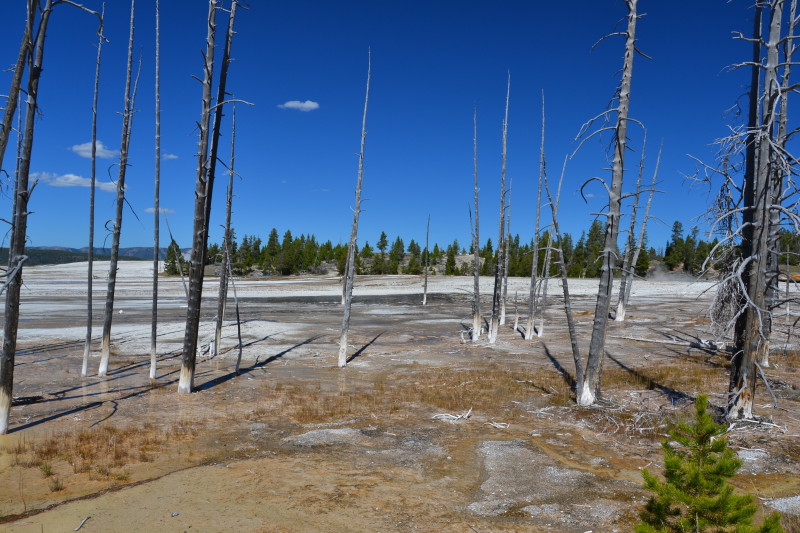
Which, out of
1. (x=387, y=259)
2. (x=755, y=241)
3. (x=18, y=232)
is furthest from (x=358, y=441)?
(x=387, y=259)

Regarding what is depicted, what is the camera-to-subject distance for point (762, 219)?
9.91 metres

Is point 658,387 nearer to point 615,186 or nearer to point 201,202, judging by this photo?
point 615,186

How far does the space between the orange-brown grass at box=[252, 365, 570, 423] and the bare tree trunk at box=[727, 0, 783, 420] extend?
13.2 ft

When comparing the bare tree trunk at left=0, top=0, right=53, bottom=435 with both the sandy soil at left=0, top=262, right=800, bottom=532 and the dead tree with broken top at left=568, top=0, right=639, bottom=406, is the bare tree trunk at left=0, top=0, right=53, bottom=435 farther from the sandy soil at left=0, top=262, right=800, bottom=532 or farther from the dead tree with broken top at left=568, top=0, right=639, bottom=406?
the dead tree with broken top at left=568, top=0, right=639, bottom=406

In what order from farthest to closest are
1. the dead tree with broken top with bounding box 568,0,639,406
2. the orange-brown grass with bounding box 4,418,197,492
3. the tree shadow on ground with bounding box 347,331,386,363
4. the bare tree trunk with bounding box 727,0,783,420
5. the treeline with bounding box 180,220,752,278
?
the treeline with bounding box 180,220,752,278, the tree shadow on ground with bounding box 347,331,386,363, the dead tree with broken top with bounding box 568,0,639,406, the bare tree trunk with bounding box 727,0,783,420, the orange-brown grass with bounding box 4,418,197,492

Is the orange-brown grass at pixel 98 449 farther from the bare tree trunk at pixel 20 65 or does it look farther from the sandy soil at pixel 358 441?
the bare tree trunk at pixel 20 65

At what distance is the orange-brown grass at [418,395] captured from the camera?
40.3ft

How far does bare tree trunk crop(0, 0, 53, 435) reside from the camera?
9.31 meters

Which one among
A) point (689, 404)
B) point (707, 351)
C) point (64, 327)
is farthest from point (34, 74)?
point (707, 351)

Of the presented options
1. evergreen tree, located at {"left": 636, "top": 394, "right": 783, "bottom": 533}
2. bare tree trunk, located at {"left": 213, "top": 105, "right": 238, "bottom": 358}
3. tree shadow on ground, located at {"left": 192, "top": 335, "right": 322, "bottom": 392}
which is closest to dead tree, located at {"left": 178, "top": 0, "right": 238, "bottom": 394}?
tree shadow on ground, located at {"left": 192, "top": 335, "right": 322, "bottom": 392}

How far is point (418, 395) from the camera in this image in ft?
46.2

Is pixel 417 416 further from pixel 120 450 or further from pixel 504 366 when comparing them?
pixel 504 366

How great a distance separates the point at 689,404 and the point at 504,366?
7395 mm

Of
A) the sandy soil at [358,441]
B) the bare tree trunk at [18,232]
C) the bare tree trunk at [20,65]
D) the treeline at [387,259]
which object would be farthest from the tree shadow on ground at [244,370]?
the treeline at [387,259]
